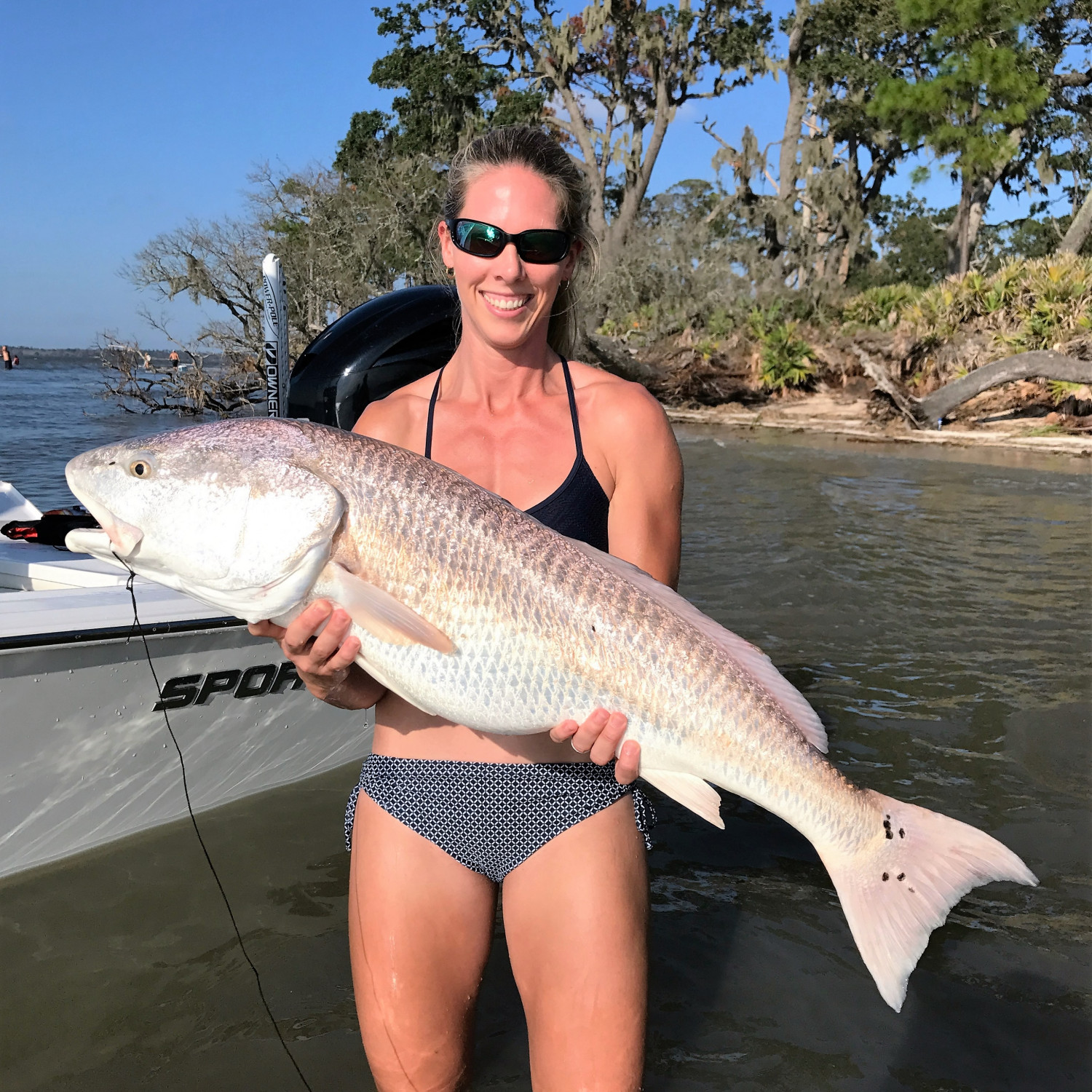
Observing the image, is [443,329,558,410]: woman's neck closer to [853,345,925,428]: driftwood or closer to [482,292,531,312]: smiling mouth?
[482,292,531,312]: smiling mouth

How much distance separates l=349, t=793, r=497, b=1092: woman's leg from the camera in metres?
2.23

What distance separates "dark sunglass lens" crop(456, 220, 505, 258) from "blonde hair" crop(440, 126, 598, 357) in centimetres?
13

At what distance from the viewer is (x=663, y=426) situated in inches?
99.1

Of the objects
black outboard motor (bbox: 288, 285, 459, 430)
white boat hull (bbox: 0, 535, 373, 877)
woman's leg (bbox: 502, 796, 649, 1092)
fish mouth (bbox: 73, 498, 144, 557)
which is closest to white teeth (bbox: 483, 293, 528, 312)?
fish mouth (bbox: 73, 498, 144, 557)

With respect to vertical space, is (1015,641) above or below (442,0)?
below

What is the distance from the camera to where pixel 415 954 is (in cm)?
222

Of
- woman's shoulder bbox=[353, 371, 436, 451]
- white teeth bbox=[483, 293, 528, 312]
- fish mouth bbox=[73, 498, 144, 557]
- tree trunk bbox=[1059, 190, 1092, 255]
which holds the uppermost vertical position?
tree trunk bbox=[1059, 190, 1092, 255]

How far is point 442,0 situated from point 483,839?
1704 inches

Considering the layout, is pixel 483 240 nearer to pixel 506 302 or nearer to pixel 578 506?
pixel 506 302

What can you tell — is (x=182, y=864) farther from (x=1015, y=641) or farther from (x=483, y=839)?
(x=1015, y=641)

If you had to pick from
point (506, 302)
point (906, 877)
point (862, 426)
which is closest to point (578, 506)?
point (506, 302)

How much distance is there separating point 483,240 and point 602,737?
1334 millimetres

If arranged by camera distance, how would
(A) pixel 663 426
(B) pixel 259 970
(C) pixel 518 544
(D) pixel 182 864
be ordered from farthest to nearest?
(D) pixel 182 864 < (B) pixel 259 970 < (A) pixel 663 426 < (C) pixel 518 544

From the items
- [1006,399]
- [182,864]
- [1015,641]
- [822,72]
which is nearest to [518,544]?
[182,864]
